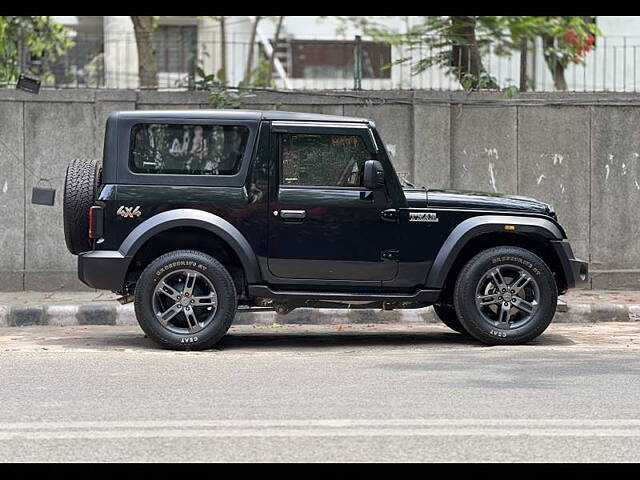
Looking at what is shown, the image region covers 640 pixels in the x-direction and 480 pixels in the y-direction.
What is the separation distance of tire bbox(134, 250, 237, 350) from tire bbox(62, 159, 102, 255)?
0.63 meters

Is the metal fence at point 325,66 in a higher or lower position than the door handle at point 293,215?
higher

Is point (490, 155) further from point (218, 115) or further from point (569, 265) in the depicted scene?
point (218, 115)

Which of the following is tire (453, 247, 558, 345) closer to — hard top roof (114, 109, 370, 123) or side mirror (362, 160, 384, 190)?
side mirror (362, 160, 384, 190)

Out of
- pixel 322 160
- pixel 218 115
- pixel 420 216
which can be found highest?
pixel 218 115

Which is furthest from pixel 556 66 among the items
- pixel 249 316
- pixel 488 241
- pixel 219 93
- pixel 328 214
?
pixel 328 214

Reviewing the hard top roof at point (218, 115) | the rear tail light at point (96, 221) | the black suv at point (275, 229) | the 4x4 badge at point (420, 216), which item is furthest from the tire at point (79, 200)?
the 4x4 badge at point (420, 216)

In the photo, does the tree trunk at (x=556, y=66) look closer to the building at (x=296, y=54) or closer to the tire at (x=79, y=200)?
the building at (x=296, y=54)

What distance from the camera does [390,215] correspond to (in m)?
9.66

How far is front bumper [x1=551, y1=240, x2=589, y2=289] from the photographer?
32.3 feet

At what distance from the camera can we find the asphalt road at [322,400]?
5859mm

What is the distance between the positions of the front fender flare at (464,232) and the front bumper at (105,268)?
2.45 metres

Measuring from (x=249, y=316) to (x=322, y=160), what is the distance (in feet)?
8.37

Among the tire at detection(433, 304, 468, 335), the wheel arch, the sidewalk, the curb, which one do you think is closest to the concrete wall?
the sidewalk
